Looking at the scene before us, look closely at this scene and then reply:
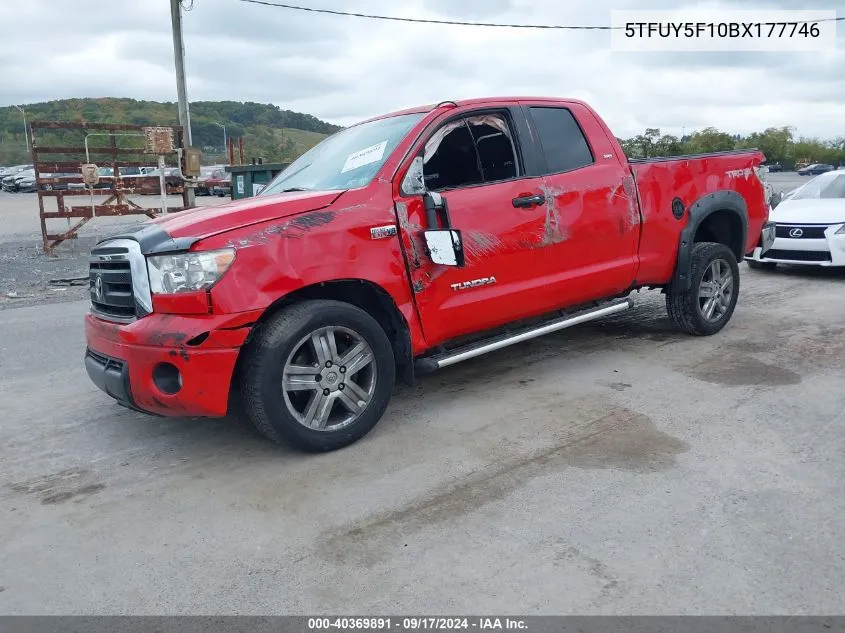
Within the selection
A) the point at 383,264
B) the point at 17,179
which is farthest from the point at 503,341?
the point at 17,179

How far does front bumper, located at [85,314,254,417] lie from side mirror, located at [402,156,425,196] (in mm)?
1248

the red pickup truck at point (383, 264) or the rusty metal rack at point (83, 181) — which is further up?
the rusty metal rack at point (83, 181)

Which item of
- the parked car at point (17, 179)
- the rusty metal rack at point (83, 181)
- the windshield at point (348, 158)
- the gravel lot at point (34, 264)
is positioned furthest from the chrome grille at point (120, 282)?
the parked car at point (17, 179)

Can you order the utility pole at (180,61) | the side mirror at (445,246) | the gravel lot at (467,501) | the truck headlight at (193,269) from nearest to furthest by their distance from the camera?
the gravel lot at (467,501)
the truck headlight at (193,269)
the side mirror at (445,246)
the utility pole at (180,61)

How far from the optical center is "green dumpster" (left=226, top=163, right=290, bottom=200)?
1283 cm

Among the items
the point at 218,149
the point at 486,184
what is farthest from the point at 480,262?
the point at 218,149

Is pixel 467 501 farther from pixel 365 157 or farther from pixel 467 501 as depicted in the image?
pixel 365 157

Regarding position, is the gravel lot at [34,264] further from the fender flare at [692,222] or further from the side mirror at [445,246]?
the fender flare at [692,222]

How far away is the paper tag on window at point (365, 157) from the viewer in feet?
14.5

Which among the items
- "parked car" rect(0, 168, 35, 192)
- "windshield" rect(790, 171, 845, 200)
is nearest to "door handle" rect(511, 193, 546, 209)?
"windshield" rect(790, 171, 845, 200)

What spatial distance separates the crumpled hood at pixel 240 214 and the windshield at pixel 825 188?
8.29m

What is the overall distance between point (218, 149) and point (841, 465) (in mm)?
93796

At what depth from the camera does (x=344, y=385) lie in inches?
155
